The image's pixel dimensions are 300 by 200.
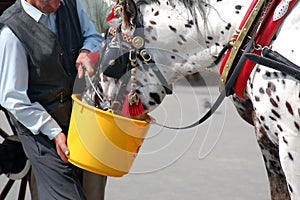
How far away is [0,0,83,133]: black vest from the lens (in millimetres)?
3074

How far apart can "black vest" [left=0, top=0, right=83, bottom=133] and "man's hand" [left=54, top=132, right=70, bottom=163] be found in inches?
6.6

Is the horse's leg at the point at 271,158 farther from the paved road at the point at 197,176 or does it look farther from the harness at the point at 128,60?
the paved road at the point at 197,176

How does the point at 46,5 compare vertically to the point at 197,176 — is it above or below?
above

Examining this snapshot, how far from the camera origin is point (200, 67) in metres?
2.85

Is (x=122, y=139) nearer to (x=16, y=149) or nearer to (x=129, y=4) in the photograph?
(x=129, y=4)

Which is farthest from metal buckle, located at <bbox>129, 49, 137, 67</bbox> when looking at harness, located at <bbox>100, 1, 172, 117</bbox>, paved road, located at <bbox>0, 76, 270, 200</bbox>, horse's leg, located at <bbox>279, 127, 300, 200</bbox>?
paved road, located at <bbox>0, 76, 270, 200</bbox>

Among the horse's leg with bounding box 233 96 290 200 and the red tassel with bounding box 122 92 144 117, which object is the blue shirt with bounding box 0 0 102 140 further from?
the horse's leg with bounding box 233 96 290 200

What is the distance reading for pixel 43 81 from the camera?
3139 millimetres

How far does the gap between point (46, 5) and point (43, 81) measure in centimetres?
31

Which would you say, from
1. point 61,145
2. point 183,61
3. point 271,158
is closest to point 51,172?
point 61,145

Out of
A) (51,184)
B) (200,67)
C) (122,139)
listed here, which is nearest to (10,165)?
(51,184)

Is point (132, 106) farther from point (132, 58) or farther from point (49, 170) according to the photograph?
point (49, 170)

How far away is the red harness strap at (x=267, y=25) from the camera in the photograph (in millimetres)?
2547

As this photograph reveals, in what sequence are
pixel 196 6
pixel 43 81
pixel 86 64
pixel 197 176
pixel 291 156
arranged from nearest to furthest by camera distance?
pixel 291 156 → pixel 196 6 → pixel 86 64 → pixel 43 81 → pixel 197 176
